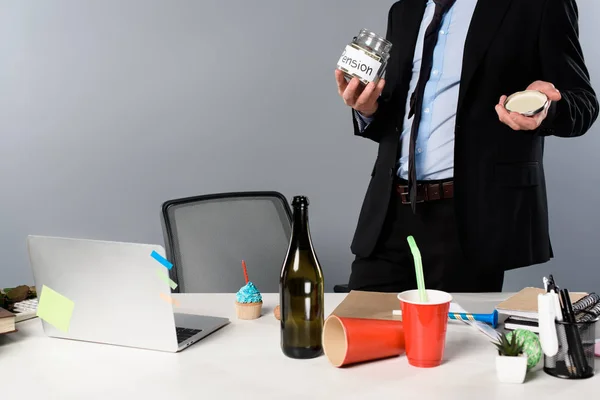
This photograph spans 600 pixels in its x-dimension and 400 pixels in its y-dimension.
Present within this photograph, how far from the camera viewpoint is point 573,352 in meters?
0.94

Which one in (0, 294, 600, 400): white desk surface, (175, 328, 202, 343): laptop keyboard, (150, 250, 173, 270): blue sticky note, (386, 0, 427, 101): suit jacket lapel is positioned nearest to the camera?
(0, 294, 600, 400): white desk surface

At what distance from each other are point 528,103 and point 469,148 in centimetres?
42

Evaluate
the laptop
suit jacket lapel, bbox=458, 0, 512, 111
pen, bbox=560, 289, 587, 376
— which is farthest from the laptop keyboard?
suit jacket lapel, bbox=458, 0, 512, 111

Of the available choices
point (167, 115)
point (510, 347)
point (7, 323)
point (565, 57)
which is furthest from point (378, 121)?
point (167, 115)

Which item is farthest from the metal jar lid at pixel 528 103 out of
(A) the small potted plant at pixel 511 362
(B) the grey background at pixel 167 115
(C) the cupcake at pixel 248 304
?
(B) the grey background at pixel 167 115

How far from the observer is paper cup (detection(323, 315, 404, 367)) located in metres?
0.98

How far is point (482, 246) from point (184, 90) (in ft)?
5.48

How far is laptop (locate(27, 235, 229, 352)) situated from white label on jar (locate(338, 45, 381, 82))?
1.81 feet

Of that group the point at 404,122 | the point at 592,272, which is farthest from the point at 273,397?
the point at 592,272

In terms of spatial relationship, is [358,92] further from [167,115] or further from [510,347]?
[167,115]

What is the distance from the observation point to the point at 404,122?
69.1 inches

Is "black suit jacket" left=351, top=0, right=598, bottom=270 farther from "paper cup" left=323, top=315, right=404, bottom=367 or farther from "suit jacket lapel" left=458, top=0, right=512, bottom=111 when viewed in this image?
"paper cup" left=323, top=315, right=404, bottom=367

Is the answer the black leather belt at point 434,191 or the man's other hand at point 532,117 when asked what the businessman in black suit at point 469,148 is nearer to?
the black leather belt at point 434,191

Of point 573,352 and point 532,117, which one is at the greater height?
point 532,117
